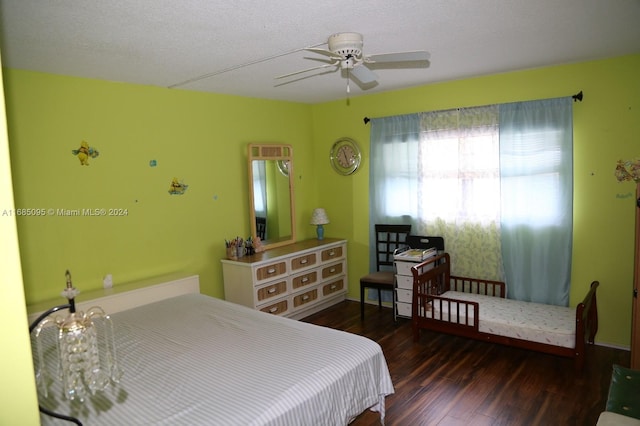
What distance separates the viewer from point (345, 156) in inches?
202

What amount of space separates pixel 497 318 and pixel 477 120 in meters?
1.93

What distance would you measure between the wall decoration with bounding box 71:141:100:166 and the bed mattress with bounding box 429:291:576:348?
3.33 m

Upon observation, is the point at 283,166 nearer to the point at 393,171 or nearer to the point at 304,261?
the point at 304,261

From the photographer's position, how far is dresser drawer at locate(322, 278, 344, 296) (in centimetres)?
488

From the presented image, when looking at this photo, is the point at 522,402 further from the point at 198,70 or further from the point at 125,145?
the point at 125,145

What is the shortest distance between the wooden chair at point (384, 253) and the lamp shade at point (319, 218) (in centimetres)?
66

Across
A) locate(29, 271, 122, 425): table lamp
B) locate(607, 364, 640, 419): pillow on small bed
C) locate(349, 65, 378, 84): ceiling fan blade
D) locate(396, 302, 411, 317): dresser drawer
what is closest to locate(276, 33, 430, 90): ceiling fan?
locate(349, 65, 378, 84): ceiling fan blade

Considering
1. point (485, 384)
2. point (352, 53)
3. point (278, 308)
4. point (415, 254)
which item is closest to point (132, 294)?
point (278, 308)

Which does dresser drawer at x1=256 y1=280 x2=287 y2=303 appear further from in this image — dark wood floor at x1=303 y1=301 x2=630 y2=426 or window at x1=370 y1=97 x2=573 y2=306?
window at x1=370 y1=97 x2=573 y2=306

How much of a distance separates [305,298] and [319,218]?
1.03 meters

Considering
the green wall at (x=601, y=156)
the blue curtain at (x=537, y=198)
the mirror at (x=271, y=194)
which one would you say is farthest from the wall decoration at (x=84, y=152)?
the blue curtain at (x=537, y=198)

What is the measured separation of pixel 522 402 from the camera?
9.12 ft

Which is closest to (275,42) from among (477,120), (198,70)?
(198,70)

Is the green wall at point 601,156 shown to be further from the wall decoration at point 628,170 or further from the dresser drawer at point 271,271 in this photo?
the dresser drawer at point 271,271
